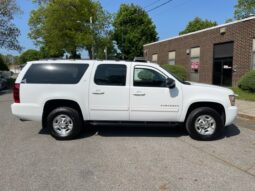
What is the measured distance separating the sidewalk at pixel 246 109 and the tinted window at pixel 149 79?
4373 mm

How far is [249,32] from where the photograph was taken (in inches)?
762

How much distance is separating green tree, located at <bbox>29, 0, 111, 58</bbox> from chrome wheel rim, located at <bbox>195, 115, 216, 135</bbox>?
1360 inches

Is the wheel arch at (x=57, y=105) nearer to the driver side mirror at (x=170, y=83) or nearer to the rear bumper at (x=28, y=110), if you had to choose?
the rear bumper at (x=28, y=110)

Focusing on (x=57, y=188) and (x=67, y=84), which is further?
(x=67, y=84)

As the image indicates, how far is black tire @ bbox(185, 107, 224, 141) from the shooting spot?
7227 millimetres

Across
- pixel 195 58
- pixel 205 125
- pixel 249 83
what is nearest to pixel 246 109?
pixel 205 125

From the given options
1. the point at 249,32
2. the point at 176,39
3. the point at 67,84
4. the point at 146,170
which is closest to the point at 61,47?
the point at 176,39

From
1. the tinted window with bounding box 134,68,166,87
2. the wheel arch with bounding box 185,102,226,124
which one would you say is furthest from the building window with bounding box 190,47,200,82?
the tinted window with bounding box 134,68,166,87

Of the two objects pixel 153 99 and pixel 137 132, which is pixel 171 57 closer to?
pixel 137 132

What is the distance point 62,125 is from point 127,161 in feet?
7.54

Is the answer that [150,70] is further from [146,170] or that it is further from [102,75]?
[146,170]

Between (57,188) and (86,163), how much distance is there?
1.14m

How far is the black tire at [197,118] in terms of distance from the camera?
7.23 m

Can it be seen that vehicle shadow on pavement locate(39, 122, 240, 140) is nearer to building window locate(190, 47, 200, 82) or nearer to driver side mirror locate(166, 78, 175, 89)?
driver side mirror locate(166, 78, 175, 89)
